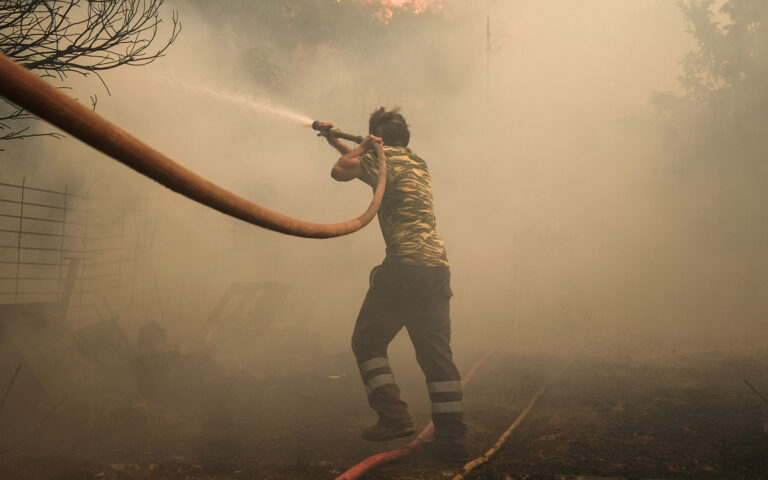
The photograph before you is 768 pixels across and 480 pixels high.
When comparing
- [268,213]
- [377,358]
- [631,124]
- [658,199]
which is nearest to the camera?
[268,213]

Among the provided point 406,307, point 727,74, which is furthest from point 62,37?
point 727,74

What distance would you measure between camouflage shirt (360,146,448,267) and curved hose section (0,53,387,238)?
166 centimetres

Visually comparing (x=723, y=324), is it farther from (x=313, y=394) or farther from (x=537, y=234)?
(x=313, y=394)

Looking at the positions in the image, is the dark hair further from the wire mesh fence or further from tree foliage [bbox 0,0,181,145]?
the wire mesh fence

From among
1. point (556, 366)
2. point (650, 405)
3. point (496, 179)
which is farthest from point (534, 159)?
point (650, 405)

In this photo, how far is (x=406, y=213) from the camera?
3.06 meters

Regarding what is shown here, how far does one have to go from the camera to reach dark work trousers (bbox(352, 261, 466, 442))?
2721mm

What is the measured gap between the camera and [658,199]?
11422 mm

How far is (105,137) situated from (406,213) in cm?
217

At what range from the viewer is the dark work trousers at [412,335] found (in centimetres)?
272

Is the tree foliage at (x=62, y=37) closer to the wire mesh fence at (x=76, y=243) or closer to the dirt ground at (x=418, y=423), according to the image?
the dirt ground at (x=418, y=423)

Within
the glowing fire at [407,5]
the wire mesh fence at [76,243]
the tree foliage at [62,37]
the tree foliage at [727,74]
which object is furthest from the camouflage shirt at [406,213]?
the glowing fire at [407,5]

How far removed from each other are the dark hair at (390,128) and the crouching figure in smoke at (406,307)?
23 centimetres

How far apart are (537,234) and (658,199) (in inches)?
145
